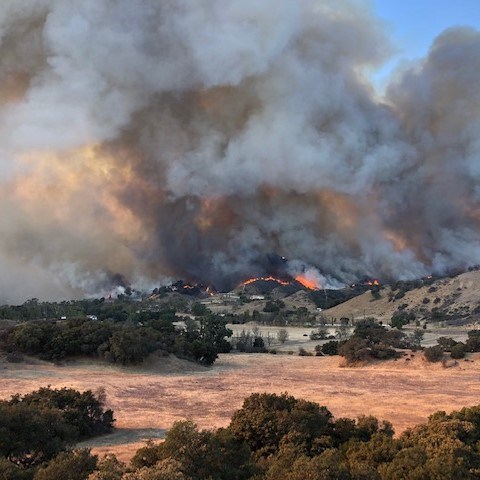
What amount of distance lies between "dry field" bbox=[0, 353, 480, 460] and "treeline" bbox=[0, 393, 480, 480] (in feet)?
13.7

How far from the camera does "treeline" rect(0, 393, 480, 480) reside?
8508 millimetres

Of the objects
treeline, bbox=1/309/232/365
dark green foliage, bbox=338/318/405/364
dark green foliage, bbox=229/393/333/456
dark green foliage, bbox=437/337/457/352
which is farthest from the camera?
dark green foliage, bbox=437/337/457/352

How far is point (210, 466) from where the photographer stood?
9359 millimetres

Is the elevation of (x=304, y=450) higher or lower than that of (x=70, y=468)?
lower

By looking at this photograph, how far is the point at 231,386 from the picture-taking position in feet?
89.7

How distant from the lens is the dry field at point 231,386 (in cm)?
1980

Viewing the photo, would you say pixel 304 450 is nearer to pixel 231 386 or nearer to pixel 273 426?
pixel 273 426

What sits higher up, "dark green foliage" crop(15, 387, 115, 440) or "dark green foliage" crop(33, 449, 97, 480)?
"dark green foliage" crop(33, 449, 97, 480)

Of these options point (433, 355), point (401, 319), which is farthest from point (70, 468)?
point (401, 319)

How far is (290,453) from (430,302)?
73419 millimetres

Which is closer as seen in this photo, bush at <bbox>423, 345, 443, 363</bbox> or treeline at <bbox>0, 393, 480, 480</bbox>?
treeline at <bbox>0, 393, 480, 480</bbox>

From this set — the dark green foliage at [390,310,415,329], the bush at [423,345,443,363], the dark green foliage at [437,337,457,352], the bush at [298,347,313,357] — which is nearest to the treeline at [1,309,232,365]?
the bush at [298,347,313,357]

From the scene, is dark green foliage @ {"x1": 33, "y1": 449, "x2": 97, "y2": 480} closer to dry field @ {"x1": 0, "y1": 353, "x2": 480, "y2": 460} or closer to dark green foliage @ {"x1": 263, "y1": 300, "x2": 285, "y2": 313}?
dry field @ {"x1": 0, "y1": 353, "x2": 480, "y2": 460}

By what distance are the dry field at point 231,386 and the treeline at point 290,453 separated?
4.17 meters
